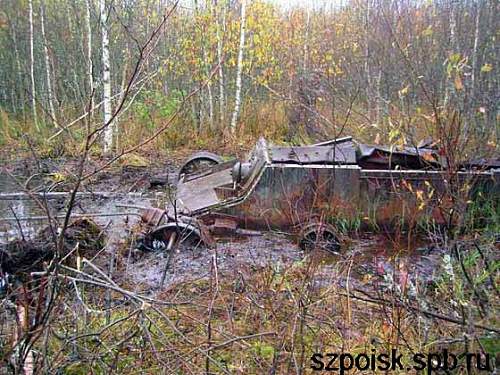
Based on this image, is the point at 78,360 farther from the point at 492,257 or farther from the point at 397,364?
the point at 492,257

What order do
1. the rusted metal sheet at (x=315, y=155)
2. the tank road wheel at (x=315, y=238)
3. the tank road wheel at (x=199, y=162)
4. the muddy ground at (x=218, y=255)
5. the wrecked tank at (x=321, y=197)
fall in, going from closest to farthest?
the muddy ground at (x=218, y=255) < the tank road wheel at (x=315, y=238) < the wrecked tank at (x=321, y=197) < the rusted metal sheet at (x=315, y=155) < the tank road wheel at (x=199, y=162)

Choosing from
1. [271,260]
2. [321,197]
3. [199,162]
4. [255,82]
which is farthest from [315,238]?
[255,82]

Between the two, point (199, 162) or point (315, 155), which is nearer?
point (315, 155)

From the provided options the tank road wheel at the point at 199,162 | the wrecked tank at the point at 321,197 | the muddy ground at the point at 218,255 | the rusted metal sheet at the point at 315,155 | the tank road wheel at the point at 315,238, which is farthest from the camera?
the tank road wheel at the point at 199,162

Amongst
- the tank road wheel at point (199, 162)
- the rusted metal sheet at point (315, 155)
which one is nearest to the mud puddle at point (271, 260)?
the rusted metal sheet at point (315, 155)

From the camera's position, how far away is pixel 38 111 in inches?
526

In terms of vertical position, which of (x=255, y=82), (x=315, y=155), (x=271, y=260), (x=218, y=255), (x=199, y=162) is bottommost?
(x=218, y=255)

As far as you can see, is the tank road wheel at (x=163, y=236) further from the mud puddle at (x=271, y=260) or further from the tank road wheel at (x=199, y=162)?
the tank road wheel at (x=199, y=162)

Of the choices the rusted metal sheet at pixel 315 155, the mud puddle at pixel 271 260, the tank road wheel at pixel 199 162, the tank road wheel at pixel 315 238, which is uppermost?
the rusted metal sheet at pixel 315 155

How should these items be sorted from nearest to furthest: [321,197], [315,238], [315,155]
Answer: [315,238] < [321,197] < [315,155]

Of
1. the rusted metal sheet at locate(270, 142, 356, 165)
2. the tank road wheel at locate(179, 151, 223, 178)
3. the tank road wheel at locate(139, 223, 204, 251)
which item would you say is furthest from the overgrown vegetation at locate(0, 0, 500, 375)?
the tank road wheel at locate(179, 151, 223, 178)

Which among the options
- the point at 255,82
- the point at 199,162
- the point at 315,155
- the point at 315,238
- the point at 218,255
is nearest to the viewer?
the point at 218,255

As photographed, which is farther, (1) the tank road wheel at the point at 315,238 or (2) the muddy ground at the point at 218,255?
(1) the tank road wheel at the point at 315,238

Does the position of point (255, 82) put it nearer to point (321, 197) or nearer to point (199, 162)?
point (199, 162)
